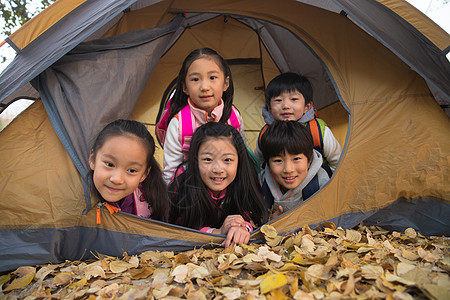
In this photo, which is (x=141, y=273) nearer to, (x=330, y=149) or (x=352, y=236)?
(x=352, y=236)

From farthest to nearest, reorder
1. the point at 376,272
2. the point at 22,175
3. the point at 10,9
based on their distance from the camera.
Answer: the point at 10,9 → the point at 22,175 → the point at 376,272

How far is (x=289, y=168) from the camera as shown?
7.09 feet

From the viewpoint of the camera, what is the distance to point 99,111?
202 cm

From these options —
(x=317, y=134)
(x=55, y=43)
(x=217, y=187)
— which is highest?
(x=55, y=43)

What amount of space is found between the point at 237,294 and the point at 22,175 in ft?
3.92

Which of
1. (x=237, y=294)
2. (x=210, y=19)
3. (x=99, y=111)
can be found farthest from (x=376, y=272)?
(x=210, y=19)

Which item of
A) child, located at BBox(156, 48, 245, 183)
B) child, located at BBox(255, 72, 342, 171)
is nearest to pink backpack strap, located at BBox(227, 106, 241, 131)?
child, located at BBox(156, 48, 245, 183)

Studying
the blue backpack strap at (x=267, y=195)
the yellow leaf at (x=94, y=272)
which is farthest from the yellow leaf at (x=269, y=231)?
the yellow leaf at (x=94, y=272)

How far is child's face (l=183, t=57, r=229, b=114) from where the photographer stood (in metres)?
2.35

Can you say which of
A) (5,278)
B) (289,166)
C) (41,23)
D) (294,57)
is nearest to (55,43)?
(41,23)

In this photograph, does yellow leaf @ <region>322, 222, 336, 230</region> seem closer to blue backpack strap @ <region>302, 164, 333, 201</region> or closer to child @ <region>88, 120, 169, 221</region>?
blue backpack strap @ <region>302, 164, 333, 201</region>

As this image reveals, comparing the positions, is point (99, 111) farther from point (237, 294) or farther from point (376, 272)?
point (376, 272)

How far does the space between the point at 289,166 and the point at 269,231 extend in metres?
0.44

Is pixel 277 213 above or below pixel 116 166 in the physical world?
below
